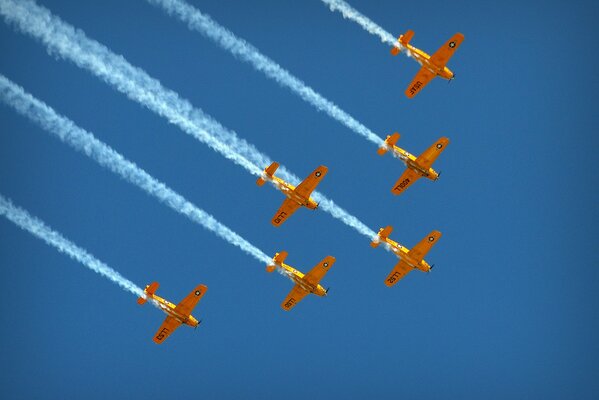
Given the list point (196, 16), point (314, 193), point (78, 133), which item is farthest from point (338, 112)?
point (78, 133)

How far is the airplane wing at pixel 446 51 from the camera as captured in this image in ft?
200

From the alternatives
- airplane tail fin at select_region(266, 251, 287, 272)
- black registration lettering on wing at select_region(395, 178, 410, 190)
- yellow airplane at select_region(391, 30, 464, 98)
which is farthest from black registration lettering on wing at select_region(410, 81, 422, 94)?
airplane tail fin at select_region(266, 251, 287, 272)

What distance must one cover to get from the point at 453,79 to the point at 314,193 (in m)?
7.92

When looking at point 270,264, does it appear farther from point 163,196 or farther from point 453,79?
point 453,79

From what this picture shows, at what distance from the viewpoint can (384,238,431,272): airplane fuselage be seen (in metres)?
63.5

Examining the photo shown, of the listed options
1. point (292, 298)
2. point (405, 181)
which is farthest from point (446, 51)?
point (292, 298)

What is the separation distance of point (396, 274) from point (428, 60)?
10.1m

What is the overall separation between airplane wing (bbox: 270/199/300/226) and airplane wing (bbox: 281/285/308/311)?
3788 millimetres

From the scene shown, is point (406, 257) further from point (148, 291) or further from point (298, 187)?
point (148, 291)

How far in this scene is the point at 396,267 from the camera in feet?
214

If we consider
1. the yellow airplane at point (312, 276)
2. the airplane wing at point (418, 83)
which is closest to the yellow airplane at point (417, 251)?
the yellow airplane at point (312, 276)

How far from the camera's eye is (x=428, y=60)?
→ 6206 centimetres

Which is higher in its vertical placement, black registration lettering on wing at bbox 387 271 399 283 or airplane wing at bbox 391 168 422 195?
airplane wing at bbox 391 168 422 195

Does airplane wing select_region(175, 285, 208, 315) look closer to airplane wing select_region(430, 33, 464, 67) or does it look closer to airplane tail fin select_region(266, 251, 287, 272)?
airplane tail fin select_region(266, 251, 287, 272)
